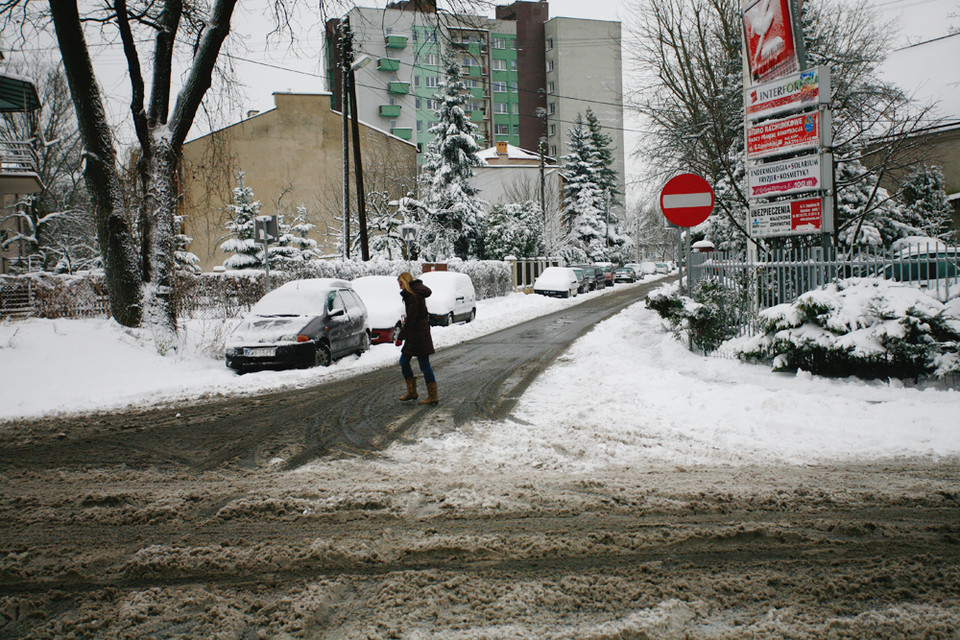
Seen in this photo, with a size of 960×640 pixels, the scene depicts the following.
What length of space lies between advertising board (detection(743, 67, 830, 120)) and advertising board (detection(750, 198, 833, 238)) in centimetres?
159

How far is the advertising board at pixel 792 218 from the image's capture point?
1072cm

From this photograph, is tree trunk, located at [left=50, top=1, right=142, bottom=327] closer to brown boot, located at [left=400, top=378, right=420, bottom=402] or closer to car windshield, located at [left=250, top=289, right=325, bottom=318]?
car windshield, located at [left=250, top=289, right=325, bottom=318]

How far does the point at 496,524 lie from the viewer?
4.29 m

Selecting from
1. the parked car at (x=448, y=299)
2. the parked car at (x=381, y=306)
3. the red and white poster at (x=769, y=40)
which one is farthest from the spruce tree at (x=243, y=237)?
the red and white poster at (x=769, y=40)

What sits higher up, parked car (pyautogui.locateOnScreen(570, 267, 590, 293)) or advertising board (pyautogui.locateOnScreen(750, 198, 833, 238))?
advertising board (pyautogui.locateOnScreen(750, 198, 833, 238))

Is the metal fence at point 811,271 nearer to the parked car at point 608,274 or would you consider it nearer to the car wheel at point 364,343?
the car wheel at point 364,343

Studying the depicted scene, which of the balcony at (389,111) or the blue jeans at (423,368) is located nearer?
the blue jeans at (423,368)

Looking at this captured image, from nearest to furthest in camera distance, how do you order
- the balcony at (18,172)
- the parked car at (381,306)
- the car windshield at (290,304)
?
the car windshield at (290,304) < the parked car at (381,306) < the balcony at (18,172)

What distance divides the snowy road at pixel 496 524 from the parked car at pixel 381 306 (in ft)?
26.5

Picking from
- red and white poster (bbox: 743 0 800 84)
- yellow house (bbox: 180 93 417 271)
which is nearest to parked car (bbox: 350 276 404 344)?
red and white poster (bbox: 743 0 800 84)

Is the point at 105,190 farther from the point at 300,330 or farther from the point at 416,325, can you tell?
the point at 416,325

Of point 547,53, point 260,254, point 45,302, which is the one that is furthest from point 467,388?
point 547,53

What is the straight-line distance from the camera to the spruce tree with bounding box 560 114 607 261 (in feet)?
182

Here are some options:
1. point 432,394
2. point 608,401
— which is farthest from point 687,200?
point 432,394
